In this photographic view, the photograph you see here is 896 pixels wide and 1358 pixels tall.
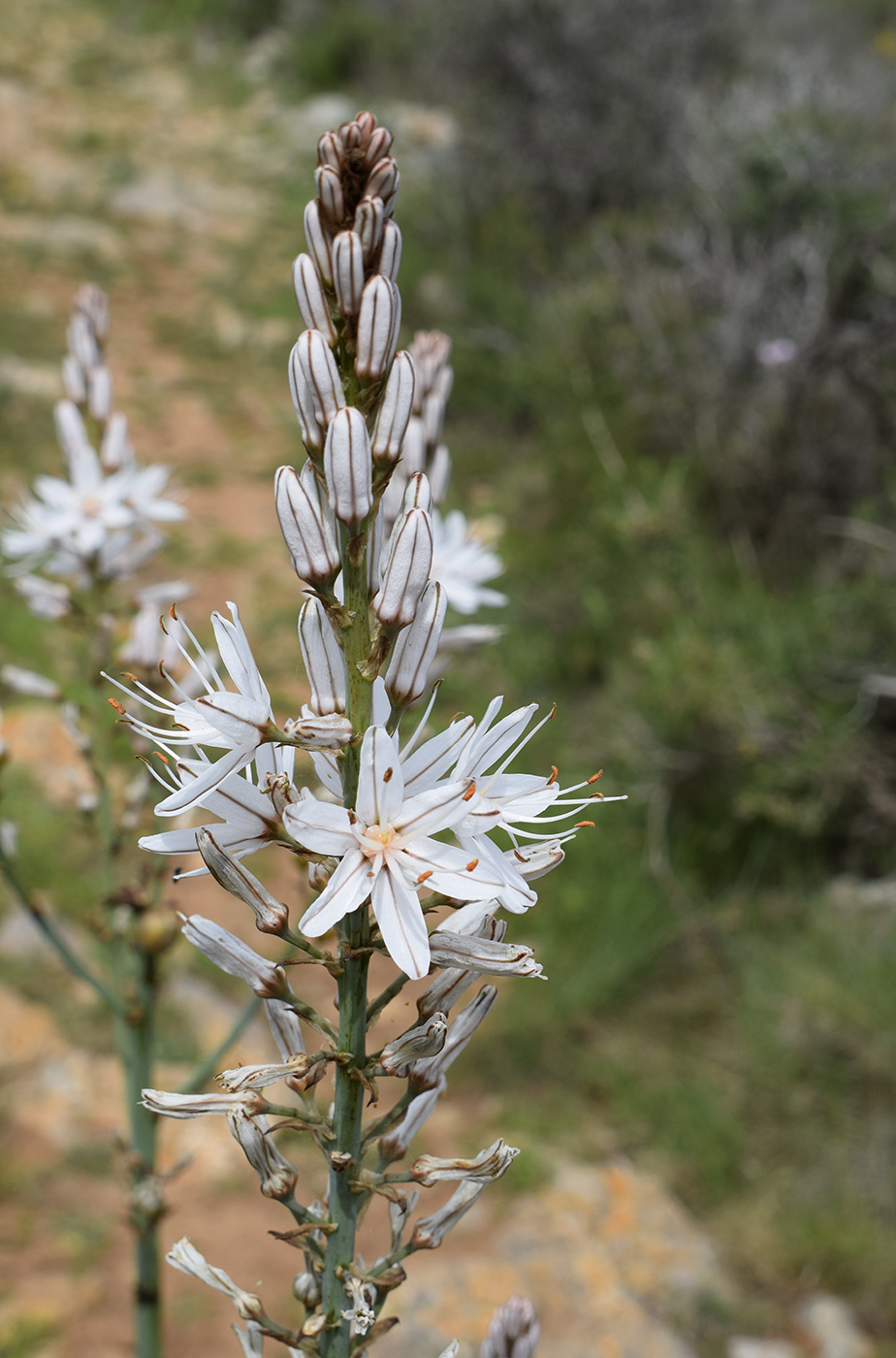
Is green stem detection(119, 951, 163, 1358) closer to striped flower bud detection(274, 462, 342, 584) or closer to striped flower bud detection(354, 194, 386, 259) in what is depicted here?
striped flower bud detection(274, 462, 342, 584)

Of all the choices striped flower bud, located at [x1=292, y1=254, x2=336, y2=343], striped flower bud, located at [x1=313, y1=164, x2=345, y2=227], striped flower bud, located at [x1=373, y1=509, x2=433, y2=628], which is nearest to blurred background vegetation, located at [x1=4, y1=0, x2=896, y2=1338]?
striped flower bud, located at [x1=373, y1=509, x2=433, y2=628]

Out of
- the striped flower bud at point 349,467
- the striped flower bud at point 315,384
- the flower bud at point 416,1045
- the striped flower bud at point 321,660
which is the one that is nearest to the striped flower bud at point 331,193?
the striped flower bud at point 315,384

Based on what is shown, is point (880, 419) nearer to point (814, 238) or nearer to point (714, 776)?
point (814, 238)

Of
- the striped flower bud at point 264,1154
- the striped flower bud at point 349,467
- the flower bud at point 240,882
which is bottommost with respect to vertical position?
the striped flower bud at point 264,1154

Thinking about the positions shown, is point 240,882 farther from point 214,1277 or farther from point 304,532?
point 214,1277

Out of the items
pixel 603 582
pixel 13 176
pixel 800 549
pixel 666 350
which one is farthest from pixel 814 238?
pixel 13 176

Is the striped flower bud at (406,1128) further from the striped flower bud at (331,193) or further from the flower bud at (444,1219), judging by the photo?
the striped flower bud at (331,193)
